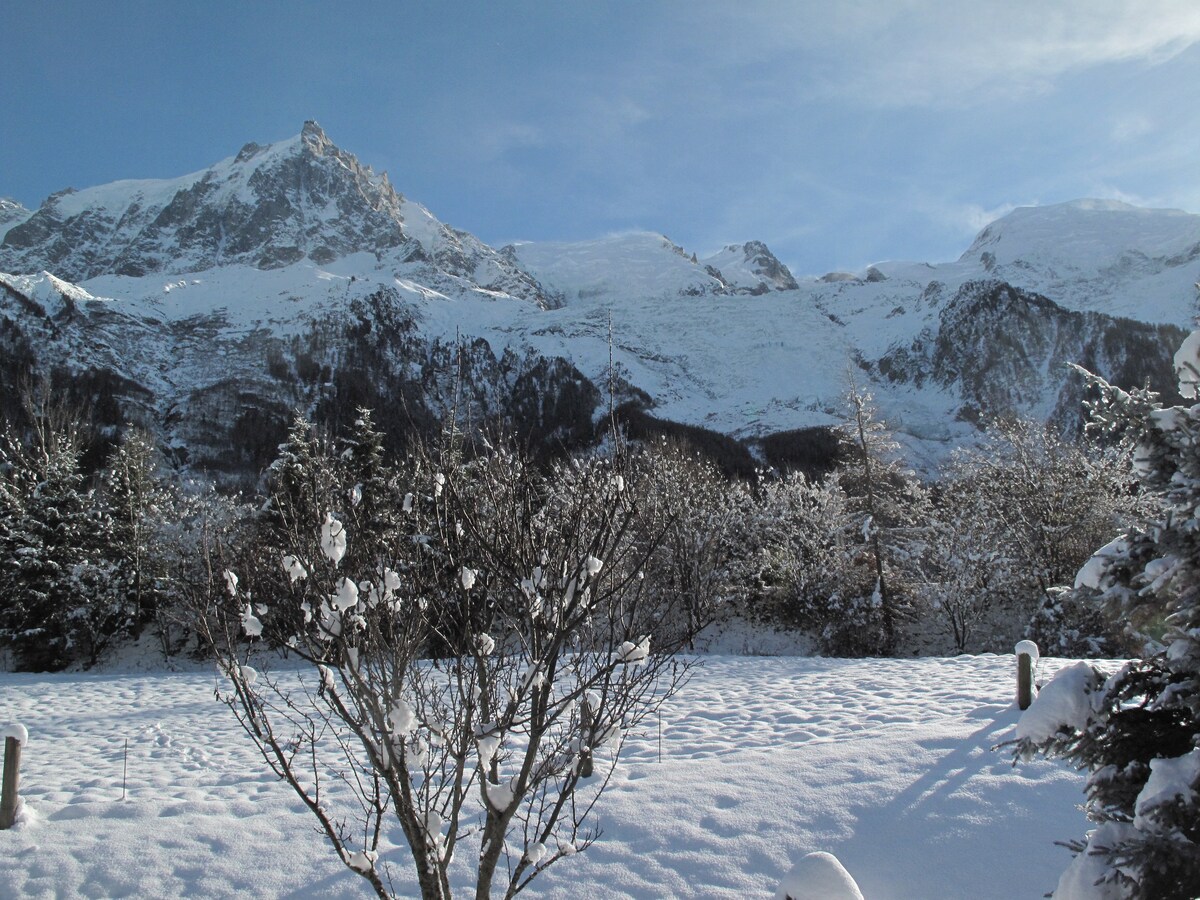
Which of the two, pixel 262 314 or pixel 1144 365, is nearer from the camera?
pixel 1144 365

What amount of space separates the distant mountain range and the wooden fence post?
33196 mm

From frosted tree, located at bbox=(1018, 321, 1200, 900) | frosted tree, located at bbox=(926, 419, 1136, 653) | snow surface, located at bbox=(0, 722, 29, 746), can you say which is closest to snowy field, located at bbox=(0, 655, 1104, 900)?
snow surface, located at bbox=(0, 722, 29, 746)

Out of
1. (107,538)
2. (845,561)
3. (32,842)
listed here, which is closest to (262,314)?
(107,538)

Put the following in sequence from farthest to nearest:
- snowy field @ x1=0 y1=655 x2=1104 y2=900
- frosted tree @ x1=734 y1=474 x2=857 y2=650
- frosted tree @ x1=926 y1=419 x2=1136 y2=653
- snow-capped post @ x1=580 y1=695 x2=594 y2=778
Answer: frosted tree @ x1=734 y1=474 x2=857 y2=650
frosted tree @ x1=926 y1=419 x2=1136 y2=653
snowy field @ x1=0 y1=655 x2=1104 y2=900
snow-capped post @ x1=580 y1=695 x2=594 y2=778

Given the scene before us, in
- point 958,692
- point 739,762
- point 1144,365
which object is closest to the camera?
point 739,762

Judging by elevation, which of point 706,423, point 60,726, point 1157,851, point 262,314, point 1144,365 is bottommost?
point 60,726

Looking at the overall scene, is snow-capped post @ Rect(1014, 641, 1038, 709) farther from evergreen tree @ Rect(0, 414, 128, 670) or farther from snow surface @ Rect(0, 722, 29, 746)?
evergreen tree @ Rect(0, 414, 128, 670)

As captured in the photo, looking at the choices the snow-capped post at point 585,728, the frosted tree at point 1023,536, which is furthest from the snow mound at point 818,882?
the frosted tree at point 1023,536

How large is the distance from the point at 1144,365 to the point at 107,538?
4223 inches

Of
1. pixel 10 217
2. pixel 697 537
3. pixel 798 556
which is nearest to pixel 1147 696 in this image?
pixel 697 537

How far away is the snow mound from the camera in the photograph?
2.14m

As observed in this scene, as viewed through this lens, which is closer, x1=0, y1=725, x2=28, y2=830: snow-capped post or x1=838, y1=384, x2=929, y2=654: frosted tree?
x1=0, y1=725, x2=28, y2=830: snow-capped post

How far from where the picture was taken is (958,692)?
8.94m

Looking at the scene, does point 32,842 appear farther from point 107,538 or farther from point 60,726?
point 107,538
